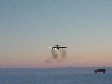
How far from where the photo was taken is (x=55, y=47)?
91.3 metres

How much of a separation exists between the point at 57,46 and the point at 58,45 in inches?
55.2

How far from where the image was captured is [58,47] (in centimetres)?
9138

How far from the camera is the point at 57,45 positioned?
90438 millimetres

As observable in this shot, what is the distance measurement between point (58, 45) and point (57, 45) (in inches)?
19.9

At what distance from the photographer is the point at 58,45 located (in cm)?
9006

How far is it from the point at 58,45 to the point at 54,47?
1.71m

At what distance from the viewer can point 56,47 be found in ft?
300

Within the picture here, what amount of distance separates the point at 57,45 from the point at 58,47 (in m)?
1.22

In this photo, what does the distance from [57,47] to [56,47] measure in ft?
1.13

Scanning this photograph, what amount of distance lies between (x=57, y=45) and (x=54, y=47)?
129 centimetres

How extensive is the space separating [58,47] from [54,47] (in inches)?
58.6

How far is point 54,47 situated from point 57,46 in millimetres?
1222

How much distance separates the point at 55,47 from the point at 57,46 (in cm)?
77
